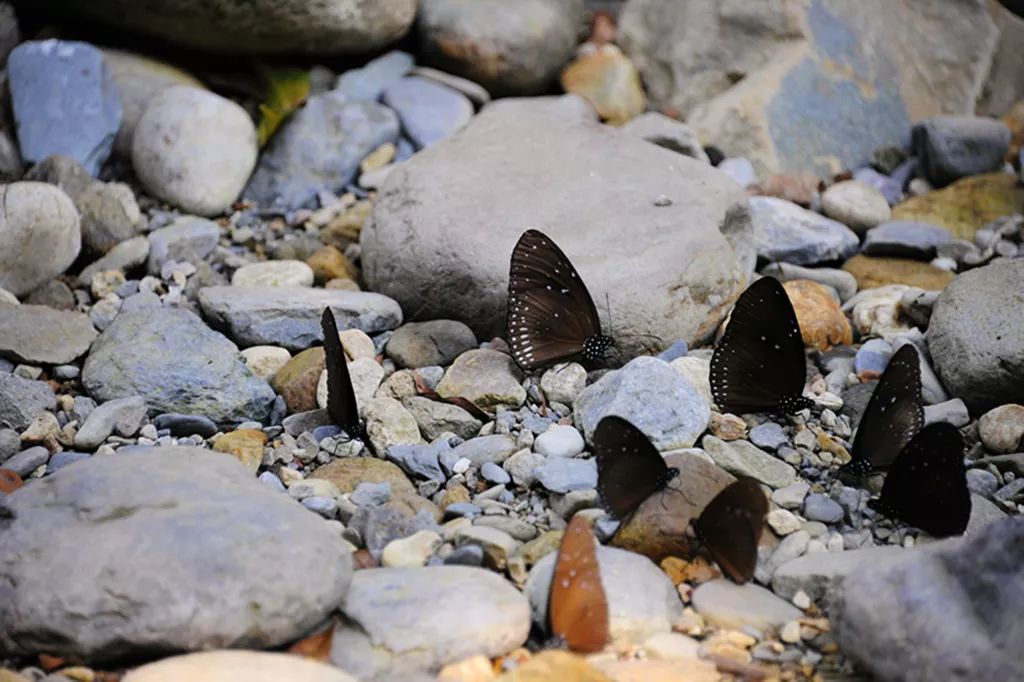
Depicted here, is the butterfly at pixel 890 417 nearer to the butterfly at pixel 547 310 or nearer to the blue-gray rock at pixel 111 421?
the butterfly at pixel 547 310

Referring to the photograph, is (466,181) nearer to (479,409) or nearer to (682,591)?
(479,409)

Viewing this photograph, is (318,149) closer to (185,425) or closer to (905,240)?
(185,425)

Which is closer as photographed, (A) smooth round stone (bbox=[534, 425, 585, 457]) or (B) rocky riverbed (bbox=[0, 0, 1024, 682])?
(B) rocky riverbed (bbox=[0, 0, 1024, 682])

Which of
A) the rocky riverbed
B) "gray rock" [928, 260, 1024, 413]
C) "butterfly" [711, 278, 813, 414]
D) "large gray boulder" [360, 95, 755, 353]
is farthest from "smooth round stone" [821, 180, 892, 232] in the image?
"butterfly" [711, 278, 813, 414]

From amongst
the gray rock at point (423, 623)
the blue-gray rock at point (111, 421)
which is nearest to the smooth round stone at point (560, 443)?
the gray rock at point (423, 623)

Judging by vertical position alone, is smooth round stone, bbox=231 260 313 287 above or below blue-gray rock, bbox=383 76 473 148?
below

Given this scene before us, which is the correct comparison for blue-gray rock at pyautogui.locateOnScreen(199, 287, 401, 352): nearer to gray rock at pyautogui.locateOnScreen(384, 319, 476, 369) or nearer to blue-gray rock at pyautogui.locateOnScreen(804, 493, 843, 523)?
gray rock at pyautogui.locateOnScreen(384, 319, 476, 369)

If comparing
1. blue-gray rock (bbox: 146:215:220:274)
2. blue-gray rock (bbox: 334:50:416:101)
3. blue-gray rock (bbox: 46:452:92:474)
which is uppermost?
blue-gray rock (bbox: 334:50:416:101)
